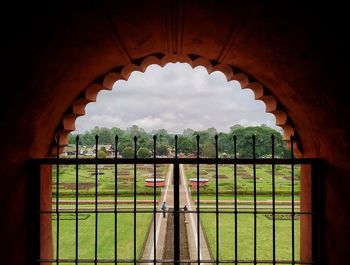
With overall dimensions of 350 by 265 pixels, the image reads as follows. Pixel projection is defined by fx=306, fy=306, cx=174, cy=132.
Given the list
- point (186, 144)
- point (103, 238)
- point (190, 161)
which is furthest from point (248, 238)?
point (190, 161)

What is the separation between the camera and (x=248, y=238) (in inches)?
666

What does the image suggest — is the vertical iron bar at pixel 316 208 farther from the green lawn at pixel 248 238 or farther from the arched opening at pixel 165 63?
the green lawn at pixel 248 238

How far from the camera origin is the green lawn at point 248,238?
559 inches

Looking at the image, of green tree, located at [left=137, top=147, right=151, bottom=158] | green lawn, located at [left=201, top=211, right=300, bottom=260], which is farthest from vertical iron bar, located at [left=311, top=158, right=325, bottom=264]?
green lawn, located at [left=201, top=211, right=300, bottom=260]

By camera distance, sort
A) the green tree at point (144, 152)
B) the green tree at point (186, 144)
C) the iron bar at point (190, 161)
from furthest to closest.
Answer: the green tree at point (186, 144) < the green tree at point (144, 152) < the iron bar at point (190, 161)

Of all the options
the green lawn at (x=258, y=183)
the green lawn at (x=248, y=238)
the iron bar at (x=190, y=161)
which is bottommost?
the green lawn at (x=248, y=238)

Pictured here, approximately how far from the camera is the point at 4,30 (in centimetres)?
204

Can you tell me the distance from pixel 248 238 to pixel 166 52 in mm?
15104

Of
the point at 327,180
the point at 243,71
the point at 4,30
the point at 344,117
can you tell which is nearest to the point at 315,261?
the point at 327,180

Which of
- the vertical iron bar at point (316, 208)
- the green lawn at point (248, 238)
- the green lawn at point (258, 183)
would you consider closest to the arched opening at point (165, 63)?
the vertical iron bar at point (316, 208)

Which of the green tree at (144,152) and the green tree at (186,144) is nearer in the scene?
the green tree at (144,152)

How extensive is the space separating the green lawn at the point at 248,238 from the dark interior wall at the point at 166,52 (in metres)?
11.3

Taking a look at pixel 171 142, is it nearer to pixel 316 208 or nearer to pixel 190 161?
pixel 190 161

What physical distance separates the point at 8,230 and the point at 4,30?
202 cm
